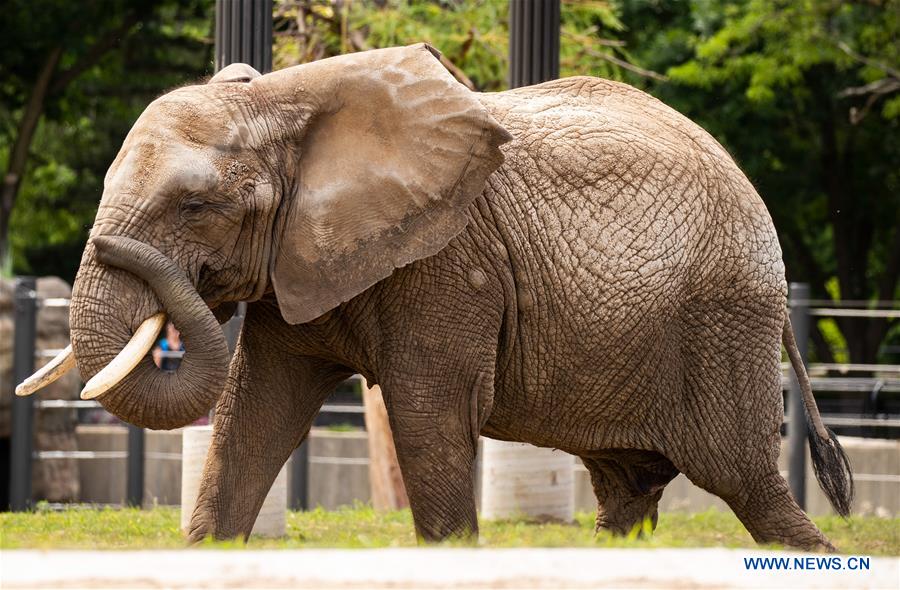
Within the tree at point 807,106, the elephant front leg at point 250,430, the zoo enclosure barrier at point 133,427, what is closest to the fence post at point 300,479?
the zoo enclosure barrier at point 133,427

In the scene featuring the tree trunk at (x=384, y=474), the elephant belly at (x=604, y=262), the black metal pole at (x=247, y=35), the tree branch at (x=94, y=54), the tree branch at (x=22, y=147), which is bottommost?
the tree trunk at (x=384, y=474)

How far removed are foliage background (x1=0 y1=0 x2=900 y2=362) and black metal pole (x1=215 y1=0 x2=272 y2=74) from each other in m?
7.39

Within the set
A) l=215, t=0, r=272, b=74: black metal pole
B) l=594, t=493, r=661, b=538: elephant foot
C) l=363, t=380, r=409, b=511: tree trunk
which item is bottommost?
l=594, t=493, r=661, b=538: elephant foot

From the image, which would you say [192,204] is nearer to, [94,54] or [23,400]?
[23,400]

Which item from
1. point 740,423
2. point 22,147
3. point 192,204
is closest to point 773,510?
point 740,423

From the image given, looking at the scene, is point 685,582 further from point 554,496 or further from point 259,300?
point 554,496

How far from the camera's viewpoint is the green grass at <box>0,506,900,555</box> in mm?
8008

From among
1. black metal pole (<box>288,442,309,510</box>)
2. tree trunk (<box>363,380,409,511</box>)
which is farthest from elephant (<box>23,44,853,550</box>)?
black metal pole (<box>288,442,309,510</box>)

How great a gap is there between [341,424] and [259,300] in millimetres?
12096

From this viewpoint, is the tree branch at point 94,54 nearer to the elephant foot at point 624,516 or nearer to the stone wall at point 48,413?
the stone wall at point 48,413


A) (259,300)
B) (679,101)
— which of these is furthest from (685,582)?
(679,101)

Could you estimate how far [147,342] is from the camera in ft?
20.3

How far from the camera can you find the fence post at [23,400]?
13.7 meters

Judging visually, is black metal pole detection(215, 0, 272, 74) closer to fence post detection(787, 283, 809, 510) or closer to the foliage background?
fence post detection(787, 283, 809, 510)
